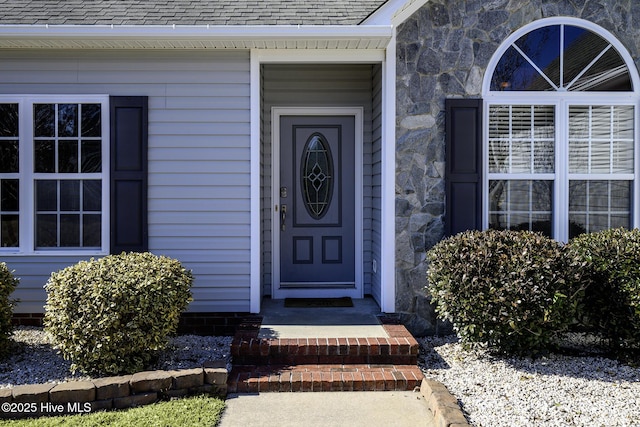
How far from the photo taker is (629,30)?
5.39m

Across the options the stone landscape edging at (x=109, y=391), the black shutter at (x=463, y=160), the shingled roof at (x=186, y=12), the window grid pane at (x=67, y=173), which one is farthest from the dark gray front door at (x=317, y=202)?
the stone landscape edging at (x=109, y=391)

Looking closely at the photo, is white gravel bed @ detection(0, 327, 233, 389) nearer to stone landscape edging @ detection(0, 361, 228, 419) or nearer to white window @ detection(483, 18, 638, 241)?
stone landscape edging @ detection(0, 361, 228, 419)

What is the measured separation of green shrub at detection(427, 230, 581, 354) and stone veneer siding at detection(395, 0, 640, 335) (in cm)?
74

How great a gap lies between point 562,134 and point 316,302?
10.4 ft

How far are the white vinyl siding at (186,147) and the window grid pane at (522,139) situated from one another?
2524 mm

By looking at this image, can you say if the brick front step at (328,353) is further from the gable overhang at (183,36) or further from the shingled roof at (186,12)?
the shingled roof at (186,12)

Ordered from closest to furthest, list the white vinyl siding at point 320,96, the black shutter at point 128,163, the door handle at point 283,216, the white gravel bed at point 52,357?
1. the white gravel bed at point 52,357
2. the black shutter at point 128,163
3. the white vinyl siding at point 320,96
4. the door handle at point 283,216

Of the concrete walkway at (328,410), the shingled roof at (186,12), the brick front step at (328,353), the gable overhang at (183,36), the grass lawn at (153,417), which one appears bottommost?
the concrete walkway at (328,410)

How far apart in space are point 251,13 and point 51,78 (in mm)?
2113

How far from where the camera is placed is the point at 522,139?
5.46 m

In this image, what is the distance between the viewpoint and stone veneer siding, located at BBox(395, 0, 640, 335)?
211 inches

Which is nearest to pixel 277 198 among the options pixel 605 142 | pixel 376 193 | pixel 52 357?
pixel 376 193

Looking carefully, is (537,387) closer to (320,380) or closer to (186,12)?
(320,380)

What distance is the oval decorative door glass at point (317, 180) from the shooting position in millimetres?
6516
